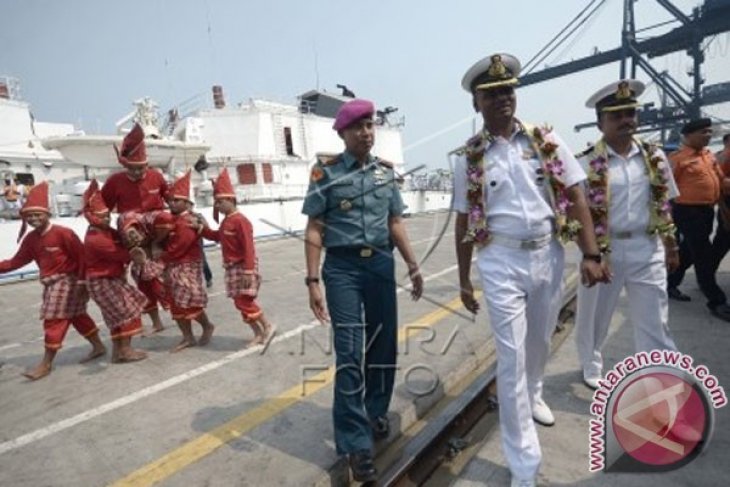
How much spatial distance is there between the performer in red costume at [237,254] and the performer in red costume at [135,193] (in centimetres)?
76

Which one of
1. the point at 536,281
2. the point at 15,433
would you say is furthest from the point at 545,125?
the point at 15,433

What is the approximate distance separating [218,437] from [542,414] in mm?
2242

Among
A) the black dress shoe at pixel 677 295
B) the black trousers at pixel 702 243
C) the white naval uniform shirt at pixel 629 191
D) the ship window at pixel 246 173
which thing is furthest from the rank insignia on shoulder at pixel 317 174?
the ship window at pixel 246 173

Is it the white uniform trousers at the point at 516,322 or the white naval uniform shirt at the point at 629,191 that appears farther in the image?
the white naval uniform shirt at the point at 629,191

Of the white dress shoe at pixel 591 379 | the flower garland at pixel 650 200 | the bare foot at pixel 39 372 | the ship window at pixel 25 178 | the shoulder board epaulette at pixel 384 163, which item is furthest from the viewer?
the ship window at pixel 25 178

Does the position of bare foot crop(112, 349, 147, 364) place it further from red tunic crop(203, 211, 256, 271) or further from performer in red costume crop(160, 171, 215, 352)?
red tunic crop(203, 211, 256, 271)

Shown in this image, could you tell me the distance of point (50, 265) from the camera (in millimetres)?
4391

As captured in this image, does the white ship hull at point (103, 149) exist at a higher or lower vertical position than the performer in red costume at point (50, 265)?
higher

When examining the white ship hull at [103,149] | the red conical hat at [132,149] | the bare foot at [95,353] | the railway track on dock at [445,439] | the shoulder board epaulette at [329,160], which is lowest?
the railway track on dock at [445,439]

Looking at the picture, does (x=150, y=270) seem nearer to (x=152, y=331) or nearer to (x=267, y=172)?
(x=152, y=331)

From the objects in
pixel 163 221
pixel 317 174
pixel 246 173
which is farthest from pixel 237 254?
pixel 246 173

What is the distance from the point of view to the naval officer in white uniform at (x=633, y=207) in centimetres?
302

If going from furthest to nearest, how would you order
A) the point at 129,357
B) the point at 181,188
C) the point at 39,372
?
the point at 181,188 → the point at 129,357 → the point at 39,372

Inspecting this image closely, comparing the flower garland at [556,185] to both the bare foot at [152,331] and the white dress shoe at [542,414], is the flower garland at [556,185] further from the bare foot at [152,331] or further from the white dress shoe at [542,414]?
the bare foot at [152,331]
